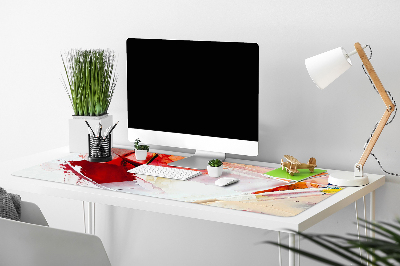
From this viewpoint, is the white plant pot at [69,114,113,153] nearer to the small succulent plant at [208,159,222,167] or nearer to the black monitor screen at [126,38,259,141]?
the black monitor screen at [126,38,259,141]

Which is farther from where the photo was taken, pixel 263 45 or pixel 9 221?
pixel 263 45

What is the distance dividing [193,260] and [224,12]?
1.17 metres

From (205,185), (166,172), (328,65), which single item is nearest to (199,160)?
(166,172)

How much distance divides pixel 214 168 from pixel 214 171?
1cm

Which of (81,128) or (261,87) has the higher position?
(261,87)

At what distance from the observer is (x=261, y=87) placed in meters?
2.41

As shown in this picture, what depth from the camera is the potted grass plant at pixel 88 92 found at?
2518 mm

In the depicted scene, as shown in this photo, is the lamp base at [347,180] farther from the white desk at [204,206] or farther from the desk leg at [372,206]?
the desk leg at [372,206]

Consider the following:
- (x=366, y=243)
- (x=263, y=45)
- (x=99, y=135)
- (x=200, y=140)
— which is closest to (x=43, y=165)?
(x=99, y=135)

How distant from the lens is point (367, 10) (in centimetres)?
213

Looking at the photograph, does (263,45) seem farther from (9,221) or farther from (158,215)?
(9,221)

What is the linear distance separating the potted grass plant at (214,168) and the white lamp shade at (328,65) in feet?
1.56

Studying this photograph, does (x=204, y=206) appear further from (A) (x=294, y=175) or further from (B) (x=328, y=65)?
(B) (x=328, y=65)

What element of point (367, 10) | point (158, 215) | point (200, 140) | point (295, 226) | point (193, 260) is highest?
point (367, 10)
